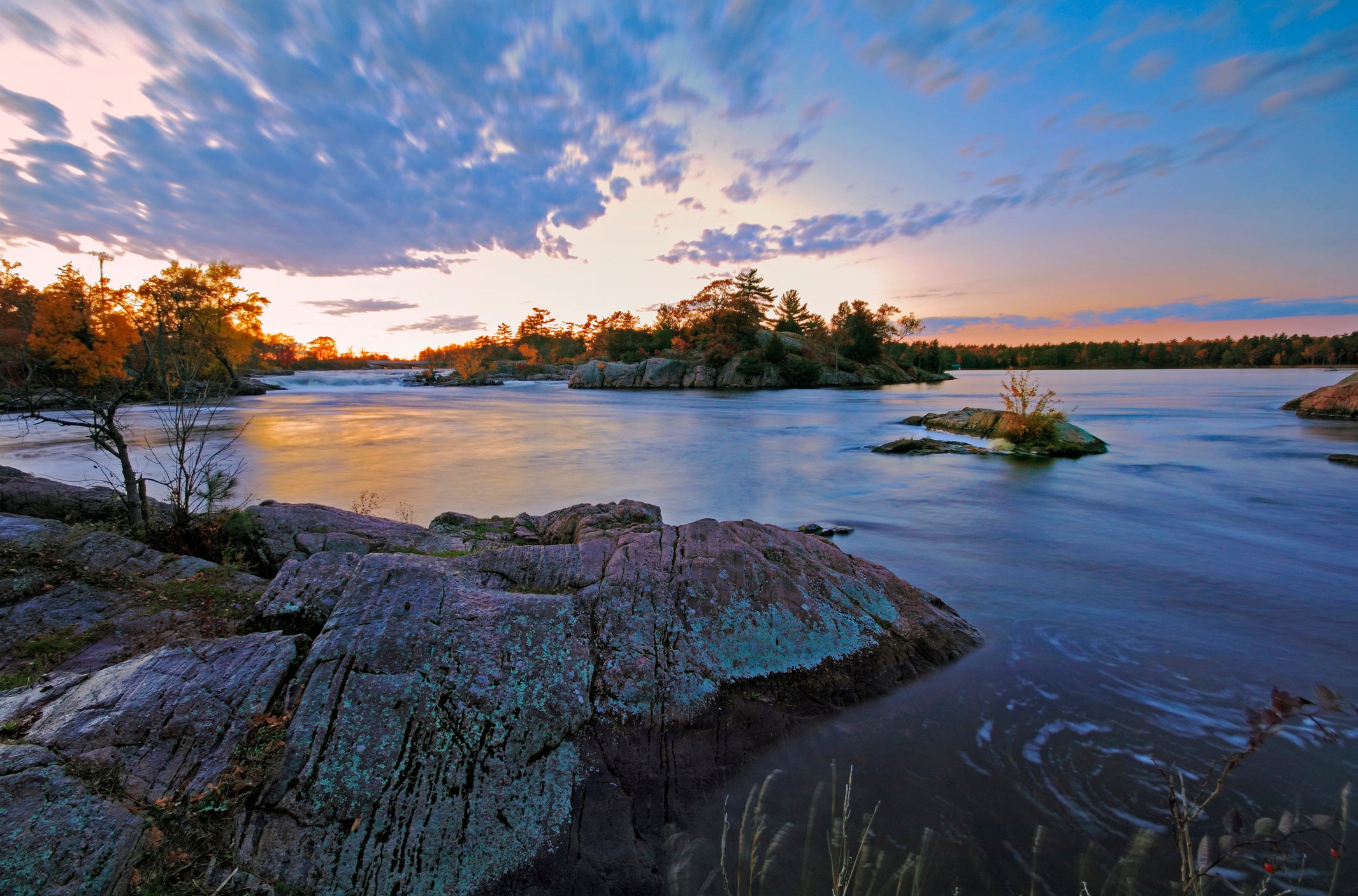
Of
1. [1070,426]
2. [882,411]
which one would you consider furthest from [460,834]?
[882,411]

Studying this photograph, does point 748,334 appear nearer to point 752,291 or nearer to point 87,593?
point 752,291

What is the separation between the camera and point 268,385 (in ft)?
185

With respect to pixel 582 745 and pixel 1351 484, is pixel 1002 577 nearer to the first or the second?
pixel 582 745

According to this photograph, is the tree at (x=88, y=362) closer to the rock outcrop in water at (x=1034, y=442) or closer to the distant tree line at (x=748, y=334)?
the rock outcrop in water at (x=1034, y=442)

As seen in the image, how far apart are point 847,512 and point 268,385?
6649 centimetres

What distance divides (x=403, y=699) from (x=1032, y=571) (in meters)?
7.17

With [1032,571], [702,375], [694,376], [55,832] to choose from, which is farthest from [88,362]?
[694,376]

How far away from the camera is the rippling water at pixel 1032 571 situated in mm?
3059

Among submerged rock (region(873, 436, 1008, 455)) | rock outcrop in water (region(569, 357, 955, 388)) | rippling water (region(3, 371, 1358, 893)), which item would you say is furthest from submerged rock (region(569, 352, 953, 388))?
submerged rock (region(873, 436, 1008, 455))

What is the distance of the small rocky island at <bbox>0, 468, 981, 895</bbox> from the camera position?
2.15 metres

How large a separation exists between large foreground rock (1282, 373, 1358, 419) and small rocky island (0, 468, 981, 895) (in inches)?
1135

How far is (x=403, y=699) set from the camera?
8.66 ft

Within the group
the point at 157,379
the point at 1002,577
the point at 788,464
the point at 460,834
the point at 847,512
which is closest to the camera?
the point at 460,834

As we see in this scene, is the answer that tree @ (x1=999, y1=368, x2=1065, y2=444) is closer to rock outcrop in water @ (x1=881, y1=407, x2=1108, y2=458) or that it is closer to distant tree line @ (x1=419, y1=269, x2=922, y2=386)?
rock outcrop in water @ (x1=881, y1=407, x2=1108, y2=458)
